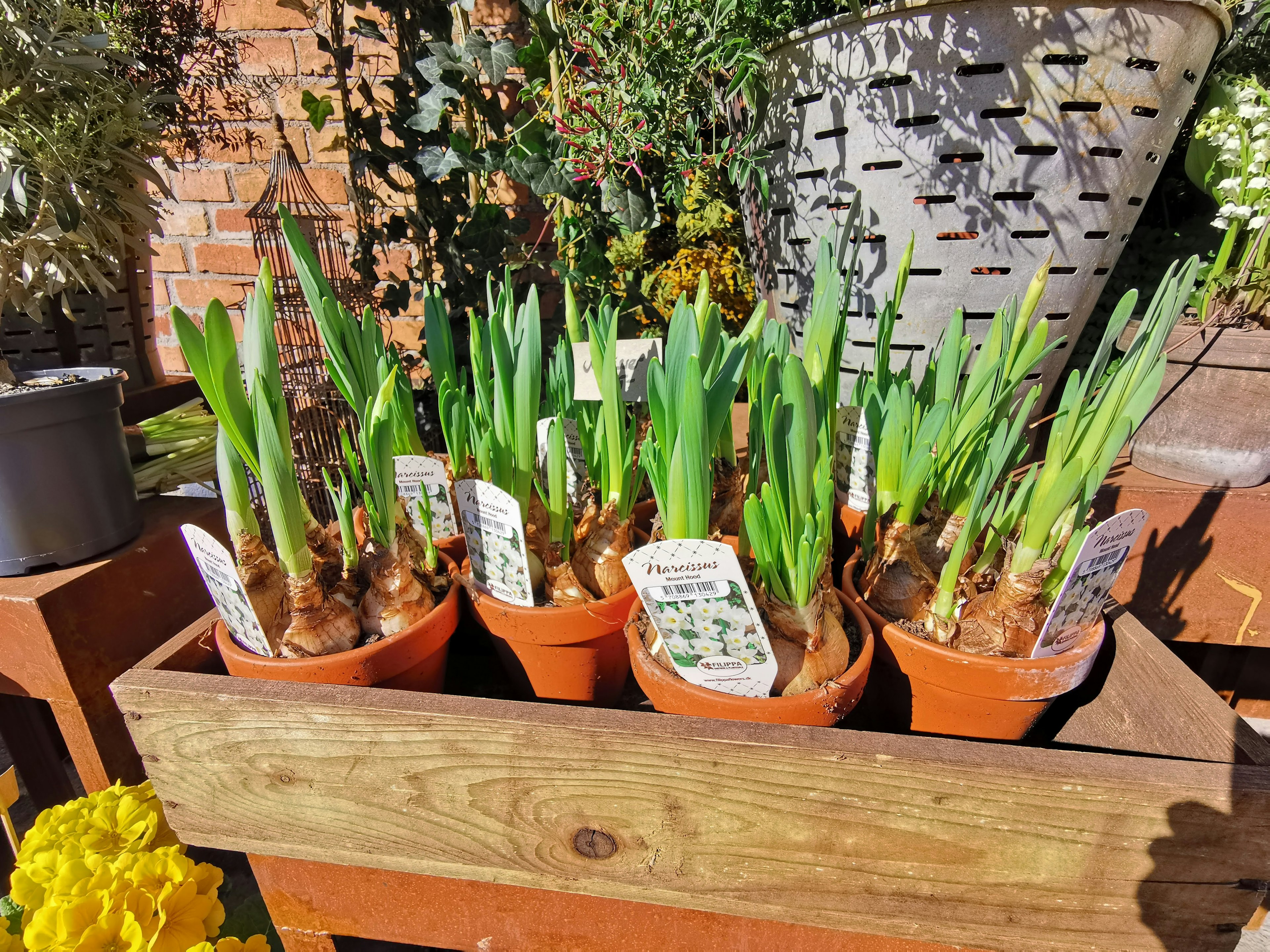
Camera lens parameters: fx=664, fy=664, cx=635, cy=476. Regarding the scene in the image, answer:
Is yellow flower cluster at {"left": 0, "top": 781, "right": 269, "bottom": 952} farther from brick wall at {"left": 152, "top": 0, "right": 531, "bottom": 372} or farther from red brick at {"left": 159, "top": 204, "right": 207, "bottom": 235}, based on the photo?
red brick at {"left": 159, "top": 204, "right": 207, "bottom": 235}

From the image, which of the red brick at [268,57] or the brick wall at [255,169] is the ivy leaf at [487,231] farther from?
the red brick at [268,57]

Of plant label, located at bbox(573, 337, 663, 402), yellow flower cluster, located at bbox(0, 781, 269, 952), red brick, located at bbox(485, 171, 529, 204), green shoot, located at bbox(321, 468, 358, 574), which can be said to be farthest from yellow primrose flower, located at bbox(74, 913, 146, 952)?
red brick, located at bbox(485, 171, 529, 204)

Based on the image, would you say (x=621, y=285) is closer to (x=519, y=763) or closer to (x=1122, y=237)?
(x=1122, y=237)

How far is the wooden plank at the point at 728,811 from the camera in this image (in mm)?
391

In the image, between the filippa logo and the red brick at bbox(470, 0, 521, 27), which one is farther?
the red brick at bbox(470, 0, 521, 27)

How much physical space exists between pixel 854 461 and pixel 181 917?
0.72 meters

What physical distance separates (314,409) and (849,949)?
1.05 metres

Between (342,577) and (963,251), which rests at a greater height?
(963,251)

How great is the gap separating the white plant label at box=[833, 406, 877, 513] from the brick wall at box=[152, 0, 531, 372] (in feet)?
3.47

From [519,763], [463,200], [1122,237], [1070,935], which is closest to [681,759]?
[519,763]

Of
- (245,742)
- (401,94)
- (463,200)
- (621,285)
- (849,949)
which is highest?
(401,94)

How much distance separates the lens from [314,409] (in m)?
1.12

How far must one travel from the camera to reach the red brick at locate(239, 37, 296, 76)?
4.83ft

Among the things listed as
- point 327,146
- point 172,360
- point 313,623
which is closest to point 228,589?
point 313,623
